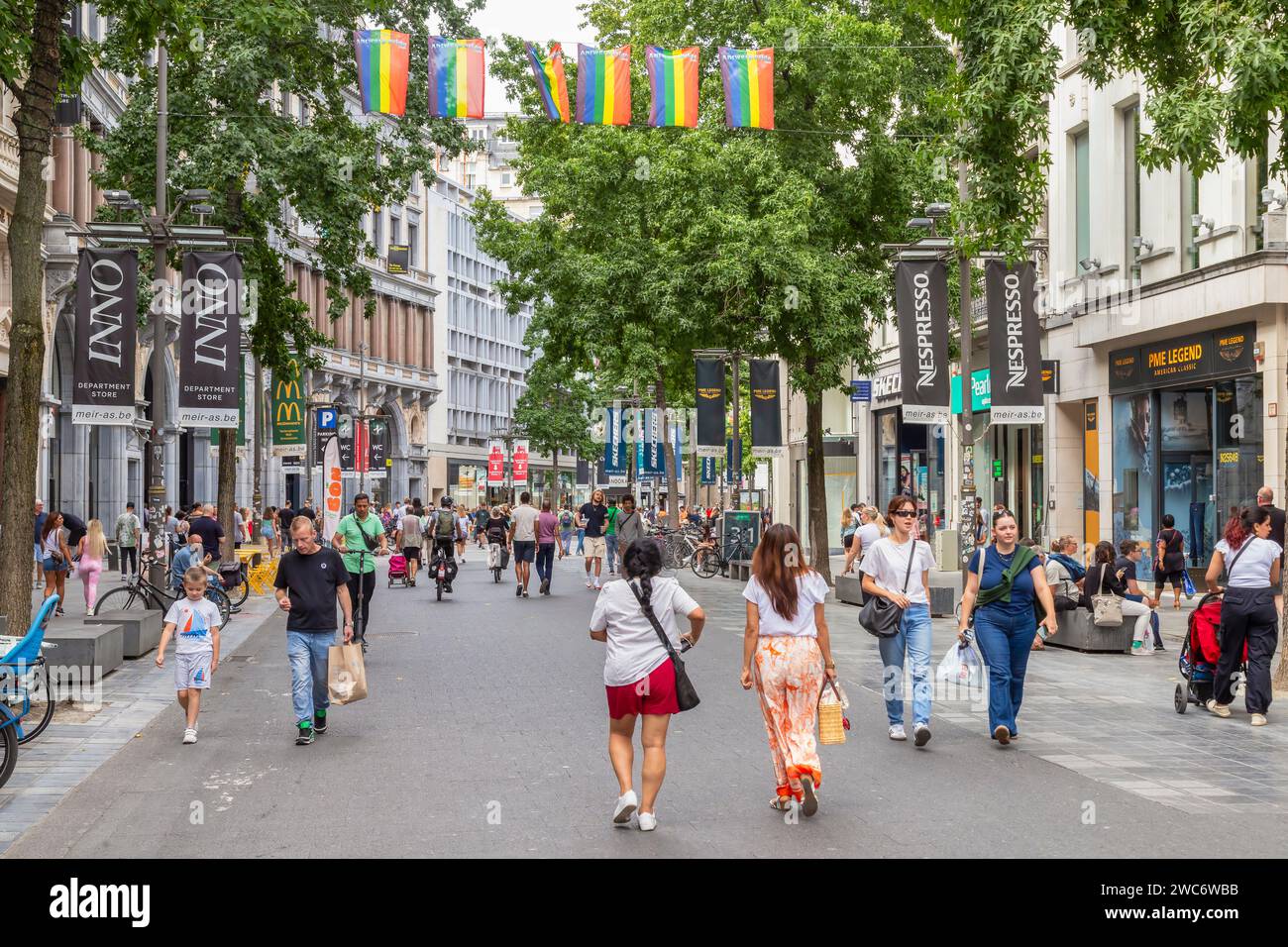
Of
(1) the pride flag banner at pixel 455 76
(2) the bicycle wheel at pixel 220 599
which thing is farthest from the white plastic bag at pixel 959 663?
(2) the bicycle wheel at pixel 220 599

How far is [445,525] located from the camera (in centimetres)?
3128

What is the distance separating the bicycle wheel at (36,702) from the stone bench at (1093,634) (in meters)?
11.7

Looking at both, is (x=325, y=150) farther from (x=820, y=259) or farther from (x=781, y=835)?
(x=781, y=835)

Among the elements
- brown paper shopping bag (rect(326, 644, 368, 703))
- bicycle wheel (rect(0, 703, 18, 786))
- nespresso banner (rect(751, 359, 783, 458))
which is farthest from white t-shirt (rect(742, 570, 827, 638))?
nespresso banner (rect(751, 359, 783, 458))

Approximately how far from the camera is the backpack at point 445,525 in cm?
3088

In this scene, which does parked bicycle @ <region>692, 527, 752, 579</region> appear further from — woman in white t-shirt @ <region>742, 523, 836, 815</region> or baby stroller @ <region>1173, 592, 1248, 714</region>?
woman in white t-shirt @ <region>742, 523, 836, 815</region>

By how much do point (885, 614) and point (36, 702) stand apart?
595 cm

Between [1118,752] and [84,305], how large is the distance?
41.9 feet

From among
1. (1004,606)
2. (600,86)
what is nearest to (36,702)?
(1004,606)

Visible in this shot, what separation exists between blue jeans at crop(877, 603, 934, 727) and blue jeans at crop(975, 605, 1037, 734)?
1.33 feet

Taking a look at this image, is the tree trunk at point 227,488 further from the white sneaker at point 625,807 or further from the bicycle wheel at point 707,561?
the white sneaker at point 625,807

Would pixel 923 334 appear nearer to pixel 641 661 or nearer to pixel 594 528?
pixel 594 528

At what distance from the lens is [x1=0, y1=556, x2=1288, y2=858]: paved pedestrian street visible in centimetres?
787

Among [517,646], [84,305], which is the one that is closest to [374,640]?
[517,646]
